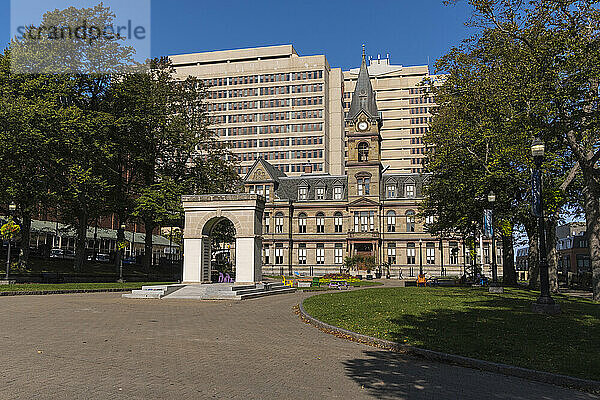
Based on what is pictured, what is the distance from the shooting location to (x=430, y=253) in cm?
6969

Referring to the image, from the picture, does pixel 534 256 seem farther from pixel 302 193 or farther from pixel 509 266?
pixel 302 193

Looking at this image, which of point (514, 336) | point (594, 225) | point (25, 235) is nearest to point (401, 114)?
point (25, 235)

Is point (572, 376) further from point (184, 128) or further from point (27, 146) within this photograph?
point (184, 128)

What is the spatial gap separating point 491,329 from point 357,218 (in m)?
58.0

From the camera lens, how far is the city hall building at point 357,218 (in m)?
69.4

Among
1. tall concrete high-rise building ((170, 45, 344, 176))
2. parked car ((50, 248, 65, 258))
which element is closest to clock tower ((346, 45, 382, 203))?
tall concrete high-rise building ((170, 45, 344, 176))

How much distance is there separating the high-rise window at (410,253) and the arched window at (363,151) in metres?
13.2

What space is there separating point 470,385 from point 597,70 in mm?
16578

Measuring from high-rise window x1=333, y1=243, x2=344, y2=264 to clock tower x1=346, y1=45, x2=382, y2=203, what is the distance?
280 inches

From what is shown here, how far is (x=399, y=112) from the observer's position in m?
121

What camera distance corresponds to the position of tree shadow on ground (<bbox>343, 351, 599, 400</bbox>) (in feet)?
24.9

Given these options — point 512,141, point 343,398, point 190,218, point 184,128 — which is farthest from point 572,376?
point 184,128

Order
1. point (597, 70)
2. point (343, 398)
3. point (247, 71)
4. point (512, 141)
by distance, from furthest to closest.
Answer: point (247, 71)
point (512, 141)
point (597, 70)
point (343, 398)

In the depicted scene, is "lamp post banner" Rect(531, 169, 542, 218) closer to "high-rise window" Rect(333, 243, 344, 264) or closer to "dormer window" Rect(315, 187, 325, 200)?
"high-rise window" Rect(333, 243, 344, 264)
